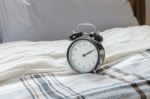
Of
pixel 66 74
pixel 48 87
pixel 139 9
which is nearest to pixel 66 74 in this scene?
→ pixel 66 74

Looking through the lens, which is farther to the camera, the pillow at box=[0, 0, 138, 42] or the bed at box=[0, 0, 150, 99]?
the pillow at box=[0, 0, 138, 42]

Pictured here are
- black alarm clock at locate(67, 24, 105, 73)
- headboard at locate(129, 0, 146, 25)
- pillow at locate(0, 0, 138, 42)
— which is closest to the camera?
black alarm clock at locate(67, 24, 105, 73)

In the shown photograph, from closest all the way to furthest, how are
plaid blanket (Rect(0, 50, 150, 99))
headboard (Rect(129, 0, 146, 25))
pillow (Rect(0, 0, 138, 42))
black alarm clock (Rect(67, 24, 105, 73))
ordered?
plaid blanket (Rect(0, 50, 150, 99)) < black alarm clock (Rect(67, 24, 105, 73)) < pillow (Rect(0, 0, 138, 42)) < headboard (Rect(129, 0, 146, 25))

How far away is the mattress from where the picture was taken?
85 cm

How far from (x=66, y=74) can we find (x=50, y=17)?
0.63 meters

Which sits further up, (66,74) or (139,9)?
(66,74)

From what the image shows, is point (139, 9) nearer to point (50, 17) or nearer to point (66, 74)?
point (50, 17)

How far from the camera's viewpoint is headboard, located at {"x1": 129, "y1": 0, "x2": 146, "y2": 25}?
7.36 feet

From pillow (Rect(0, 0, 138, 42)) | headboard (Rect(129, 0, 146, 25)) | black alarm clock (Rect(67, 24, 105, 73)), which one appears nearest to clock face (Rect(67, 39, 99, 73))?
black alarm clock (Rect(67, 24, 105, 73))

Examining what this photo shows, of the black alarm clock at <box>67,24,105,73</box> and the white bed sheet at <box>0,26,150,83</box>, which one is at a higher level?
the black alarm clock at <box>67,24,105,73</box>

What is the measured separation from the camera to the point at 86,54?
3.34 feet

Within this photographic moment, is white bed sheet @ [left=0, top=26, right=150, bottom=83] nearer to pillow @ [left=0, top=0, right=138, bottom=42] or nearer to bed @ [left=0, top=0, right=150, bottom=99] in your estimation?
bed @ [left=0, top=0, right=150, bottom=99]

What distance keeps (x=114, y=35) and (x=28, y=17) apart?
456mm

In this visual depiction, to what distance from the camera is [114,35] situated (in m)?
1.50
